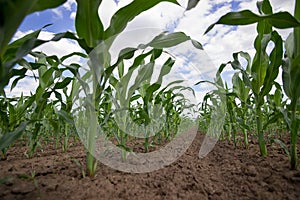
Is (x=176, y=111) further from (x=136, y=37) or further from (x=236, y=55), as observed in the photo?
(x=136, y=37)

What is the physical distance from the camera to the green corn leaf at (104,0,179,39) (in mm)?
1117

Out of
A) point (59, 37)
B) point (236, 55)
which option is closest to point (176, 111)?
point (236, 55)

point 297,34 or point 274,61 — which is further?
point 274,61

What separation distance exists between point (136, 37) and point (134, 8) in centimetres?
37

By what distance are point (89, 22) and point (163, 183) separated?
0.98 m

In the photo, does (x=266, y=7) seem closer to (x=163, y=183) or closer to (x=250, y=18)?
(x=250, y=18)

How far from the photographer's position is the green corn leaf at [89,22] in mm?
1027

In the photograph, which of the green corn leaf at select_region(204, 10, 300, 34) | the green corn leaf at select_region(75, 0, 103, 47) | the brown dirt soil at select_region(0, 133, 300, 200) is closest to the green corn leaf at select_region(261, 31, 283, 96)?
the green corn leaf at select_region(204, 10, 300, 34)

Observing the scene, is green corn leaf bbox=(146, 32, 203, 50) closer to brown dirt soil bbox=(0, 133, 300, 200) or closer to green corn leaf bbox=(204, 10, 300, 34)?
green corn leaf bbox=(204, 10, 300, 34)

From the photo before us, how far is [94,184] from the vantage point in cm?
109

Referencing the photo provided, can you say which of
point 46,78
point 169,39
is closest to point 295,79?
point 169,39

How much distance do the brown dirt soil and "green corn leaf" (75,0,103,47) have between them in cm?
68

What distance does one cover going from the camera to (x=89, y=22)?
3.57 ft

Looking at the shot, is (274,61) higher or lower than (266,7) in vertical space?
lower
